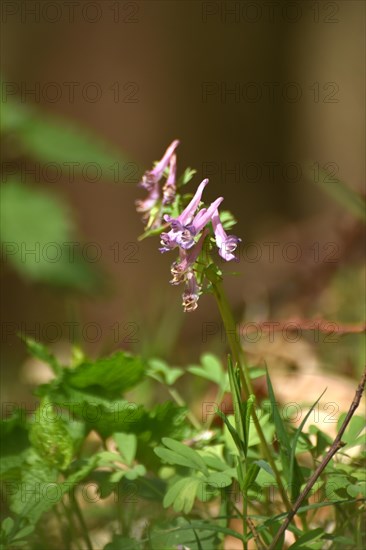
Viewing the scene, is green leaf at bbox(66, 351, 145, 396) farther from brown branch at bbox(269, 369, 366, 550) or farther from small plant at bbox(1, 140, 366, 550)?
brown branch at bbox(269, 369, 366, 550)

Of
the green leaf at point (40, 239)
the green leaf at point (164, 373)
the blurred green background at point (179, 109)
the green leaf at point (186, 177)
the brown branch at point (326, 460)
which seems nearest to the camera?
the brown branch at point (326, 460)

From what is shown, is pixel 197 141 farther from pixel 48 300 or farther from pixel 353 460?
pixel 353 460

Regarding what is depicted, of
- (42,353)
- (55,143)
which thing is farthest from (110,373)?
(55,143)

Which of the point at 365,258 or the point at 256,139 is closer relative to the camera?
the point at 365,258

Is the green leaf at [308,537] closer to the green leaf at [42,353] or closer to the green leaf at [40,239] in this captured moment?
the green leaf at [42,353]

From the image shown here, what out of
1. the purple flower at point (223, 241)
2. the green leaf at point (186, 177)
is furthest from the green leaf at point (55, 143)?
the purple flower at point (223, 241)

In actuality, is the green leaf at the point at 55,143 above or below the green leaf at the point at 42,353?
above

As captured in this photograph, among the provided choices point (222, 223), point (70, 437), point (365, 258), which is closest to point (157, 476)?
point (70, 437)
